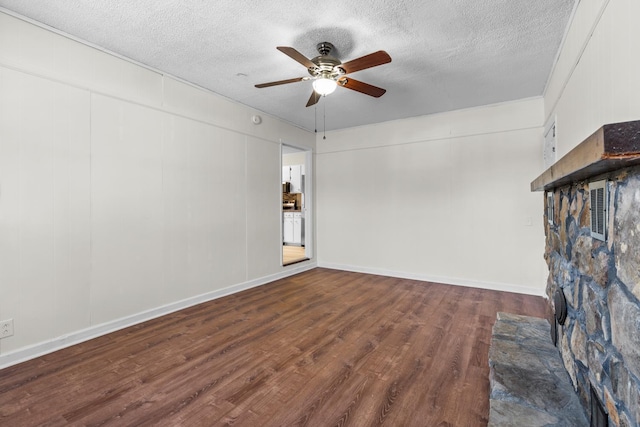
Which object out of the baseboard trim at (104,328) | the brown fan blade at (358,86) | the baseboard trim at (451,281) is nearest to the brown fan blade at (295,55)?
the brown fan blade at (358,86)

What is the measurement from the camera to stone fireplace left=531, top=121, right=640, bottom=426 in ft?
2.92

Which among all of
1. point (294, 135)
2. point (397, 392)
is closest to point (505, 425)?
point (397, 392)

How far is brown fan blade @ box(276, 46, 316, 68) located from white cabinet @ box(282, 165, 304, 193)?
5.71 metres

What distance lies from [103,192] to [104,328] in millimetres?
1274

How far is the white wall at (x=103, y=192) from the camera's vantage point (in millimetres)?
2393

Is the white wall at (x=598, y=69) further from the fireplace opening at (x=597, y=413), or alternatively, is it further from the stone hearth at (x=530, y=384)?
the stone hearth at (x=530, y=384)

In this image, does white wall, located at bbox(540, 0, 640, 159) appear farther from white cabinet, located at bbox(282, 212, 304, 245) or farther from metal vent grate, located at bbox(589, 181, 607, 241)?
white cabinet, located at bbox(282, 212, 304, 245)

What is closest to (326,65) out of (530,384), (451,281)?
(530,384)

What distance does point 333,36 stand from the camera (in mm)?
2643

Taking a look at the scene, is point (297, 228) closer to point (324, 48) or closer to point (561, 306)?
point (324, 48)

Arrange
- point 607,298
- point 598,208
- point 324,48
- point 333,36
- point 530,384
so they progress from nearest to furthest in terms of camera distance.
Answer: point 607,298
point 598,208
point 530,384
point 333,36
point 324,48

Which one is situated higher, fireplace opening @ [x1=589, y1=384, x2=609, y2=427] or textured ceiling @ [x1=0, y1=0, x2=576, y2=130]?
textured ceiling @ [x1=0, y1=0, x2=576, y2=130]

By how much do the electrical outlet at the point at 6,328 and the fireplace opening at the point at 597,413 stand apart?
11.9ft

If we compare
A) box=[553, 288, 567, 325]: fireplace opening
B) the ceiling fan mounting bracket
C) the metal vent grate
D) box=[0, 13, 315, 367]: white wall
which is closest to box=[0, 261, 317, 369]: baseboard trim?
box=[0, 13, 315, 367]: white wall
